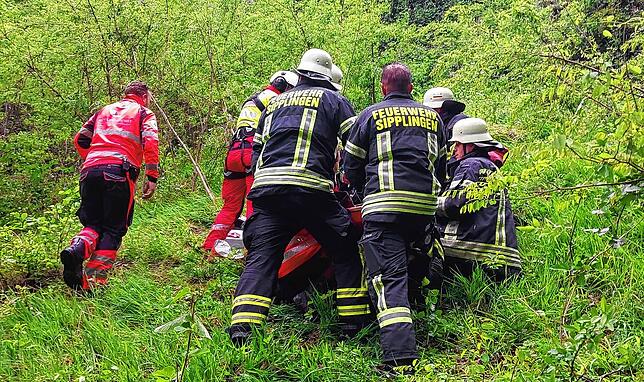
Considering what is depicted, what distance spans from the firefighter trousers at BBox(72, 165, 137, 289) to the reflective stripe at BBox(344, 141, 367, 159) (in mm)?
2254

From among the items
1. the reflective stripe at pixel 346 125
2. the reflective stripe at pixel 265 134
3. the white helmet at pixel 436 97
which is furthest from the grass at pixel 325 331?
the white helmet at pixel 436 97

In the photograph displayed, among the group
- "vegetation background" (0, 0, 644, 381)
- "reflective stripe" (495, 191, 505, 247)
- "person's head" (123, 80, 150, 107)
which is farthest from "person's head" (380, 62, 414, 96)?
"person's head" (123, 80, 150, 107)

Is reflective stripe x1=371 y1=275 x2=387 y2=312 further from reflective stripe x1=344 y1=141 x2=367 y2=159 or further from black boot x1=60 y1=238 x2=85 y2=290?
black boot x1=60 y1=238 x2=85 y2=290

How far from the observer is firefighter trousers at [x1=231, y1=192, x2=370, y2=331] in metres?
3.94

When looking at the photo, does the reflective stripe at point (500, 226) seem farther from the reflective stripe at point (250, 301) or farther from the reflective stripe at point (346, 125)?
the reflective stripe at point (250, 301)

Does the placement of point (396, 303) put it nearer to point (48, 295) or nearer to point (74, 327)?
point (74, 327)

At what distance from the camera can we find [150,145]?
5.46m

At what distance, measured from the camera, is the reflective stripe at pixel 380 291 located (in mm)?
3787

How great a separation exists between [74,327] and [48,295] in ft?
2.20

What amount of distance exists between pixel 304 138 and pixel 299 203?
0.49 m

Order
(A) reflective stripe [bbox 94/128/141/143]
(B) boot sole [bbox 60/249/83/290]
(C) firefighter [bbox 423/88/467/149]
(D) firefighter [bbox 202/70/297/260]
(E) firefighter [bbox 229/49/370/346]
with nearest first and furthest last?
(E) firefighter [bbox 229/49/370/346] < (B) boot sole [bbox 60/249/83/290] < (A) reflective stripe [bbox 94/128/141/143] < (D) firefighter [bbox 202/70/297/260] < (C) firefighter [bbox 423/88/467/149]

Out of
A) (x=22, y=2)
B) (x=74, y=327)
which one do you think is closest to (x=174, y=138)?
(x=22, y=2)

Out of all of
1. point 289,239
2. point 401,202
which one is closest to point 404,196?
point 401,202

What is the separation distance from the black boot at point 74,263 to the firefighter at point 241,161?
1.24 meters
